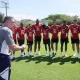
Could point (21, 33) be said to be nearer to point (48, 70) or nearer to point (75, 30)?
point (75, 30)

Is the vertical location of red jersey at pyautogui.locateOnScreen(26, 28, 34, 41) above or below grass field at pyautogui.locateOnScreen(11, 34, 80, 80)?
above

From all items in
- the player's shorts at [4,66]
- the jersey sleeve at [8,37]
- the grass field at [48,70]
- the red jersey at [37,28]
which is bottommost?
the grass field at [48,70]

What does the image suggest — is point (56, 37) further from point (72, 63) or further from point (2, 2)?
point (2, 2)

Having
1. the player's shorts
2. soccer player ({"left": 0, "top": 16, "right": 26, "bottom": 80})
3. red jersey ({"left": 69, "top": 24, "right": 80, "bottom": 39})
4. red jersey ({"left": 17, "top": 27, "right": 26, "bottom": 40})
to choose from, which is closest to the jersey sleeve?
soccer player ({"left": 0, "top": 16, "right": 26, "bottom": 80})

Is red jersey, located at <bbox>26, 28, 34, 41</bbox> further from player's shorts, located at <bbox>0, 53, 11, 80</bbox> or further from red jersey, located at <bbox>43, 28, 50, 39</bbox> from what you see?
player's shorts, located at <bbox>0, 53, 11, 80</bbox>

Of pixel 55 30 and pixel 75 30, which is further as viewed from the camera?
pixel 55 30

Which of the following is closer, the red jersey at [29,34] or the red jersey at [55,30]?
the red jersey at [55,30]

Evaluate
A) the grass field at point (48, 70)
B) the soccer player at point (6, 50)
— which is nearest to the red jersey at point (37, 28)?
the grass field at point (48, 70)

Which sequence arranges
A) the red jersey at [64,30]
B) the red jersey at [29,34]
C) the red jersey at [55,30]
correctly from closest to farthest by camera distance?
the red jersey at [64,30], the red jersey at [55,30], the red jersey at [29,34]

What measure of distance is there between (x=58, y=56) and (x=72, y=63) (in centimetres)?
223

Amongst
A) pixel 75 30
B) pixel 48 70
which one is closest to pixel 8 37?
pixel 48 70

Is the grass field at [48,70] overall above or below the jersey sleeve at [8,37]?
below

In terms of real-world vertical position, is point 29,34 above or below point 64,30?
below

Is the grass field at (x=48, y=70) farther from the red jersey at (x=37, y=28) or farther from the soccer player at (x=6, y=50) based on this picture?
the soccer player at (x=6, y=50)
